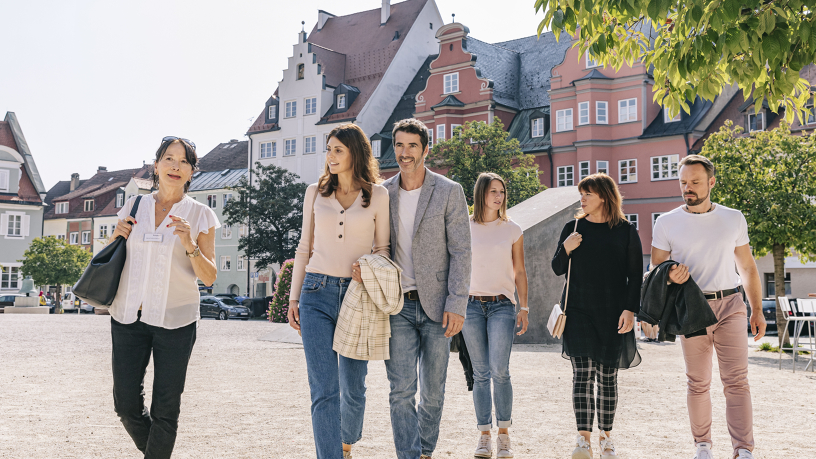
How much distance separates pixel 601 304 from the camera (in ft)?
18.2

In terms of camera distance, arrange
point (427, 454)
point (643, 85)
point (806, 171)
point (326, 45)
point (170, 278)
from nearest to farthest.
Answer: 1. point (170, 278)
2. point (427, 454)
3. point (806, 171)
4. point (643, 85)
5. point (326, 45)

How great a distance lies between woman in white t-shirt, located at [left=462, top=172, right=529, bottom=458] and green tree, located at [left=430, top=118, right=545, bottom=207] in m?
28.7

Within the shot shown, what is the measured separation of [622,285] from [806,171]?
15.9 metres

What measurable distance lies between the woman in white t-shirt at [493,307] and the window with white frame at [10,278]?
198 feet

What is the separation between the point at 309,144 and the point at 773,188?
128 ft

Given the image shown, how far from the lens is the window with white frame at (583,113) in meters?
39.3

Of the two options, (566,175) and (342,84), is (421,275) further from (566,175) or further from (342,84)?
(342,84)

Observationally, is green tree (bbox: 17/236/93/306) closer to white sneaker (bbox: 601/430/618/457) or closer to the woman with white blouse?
the woman with white blouse

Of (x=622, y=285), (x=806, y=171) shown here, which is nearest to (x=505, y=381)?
(x=622, y=285)

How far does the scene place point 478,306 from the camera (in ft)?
19.4

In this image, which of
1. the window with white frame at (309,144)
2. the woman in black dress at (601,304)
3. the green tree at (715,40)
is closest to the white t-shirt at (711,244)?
the woman in black dress at (601,304)

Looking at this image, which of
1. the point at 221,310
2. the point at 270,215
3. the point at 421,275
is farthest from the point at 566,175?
the point at 421,275

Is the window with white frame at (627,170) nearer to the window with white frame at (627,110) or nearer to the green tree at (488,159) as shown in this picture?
the window with white frame at (627,110)

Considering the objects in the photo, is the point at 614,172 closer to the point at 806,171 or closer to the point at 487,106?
the point at 487,106
